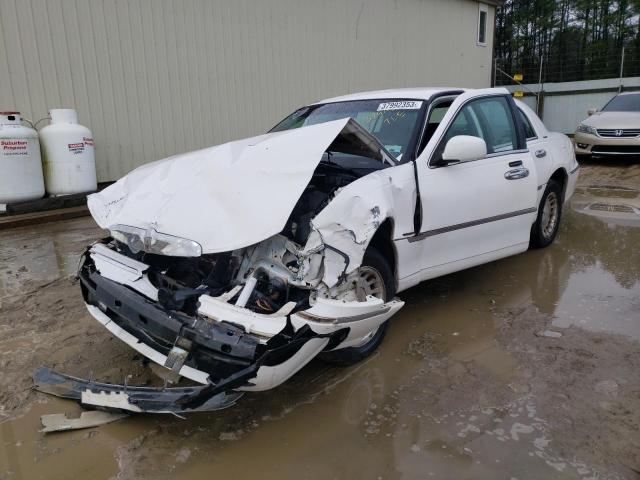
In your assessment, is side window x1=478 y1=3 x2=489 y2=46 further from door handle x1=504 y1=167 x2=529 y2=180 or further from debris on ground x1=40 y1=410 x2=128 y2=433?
debris on ground x1=40 y1=410 x2=128 y2=433

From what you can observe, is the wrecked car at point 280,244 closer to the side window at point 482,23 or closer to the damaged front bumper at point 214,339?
the damaged front bumper at point 214,339

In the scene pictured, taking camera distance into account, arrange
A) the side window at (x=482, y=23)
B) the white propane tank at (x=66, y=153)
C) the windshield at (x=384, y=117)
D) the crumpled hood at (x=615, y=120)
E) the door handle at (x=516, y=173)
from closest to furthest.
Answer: the windshield at (x=384, y=117) → the door handle at (x=516, y=173) → the white propane tank at (x=66, y=153) → the crumpled hood at (x=615, y=120) → the side window at (x=482, y=23)

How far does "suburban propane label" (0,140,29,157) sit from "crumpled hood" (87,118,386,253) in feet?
14.3

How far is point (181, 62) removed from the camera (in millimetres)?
9180

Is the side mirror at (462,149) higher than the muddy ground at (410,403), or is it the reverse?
the side mirror at (462,149)

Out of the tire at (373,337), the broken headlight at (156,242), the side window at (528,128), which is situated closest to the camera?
the broken headlight at (156,242)

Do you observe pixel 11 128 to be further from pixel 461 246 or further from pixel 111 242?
pixel 461 246

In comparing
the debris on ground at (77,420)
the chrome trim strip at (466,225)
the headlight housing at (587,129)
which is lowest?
the debris on ground at (77,420)

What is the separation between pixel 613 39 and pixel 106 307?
3227 centimetres

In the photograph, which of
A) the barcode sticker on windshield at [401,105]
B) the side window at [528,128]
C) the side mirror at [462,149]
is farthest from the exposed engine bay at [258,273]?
the side window at [528,128]

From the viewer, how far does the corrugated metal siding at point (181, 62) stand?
7.77 metres

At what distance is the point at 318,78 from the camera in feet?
37.4

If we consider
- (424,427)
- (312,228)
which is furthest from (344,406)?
(312,228)

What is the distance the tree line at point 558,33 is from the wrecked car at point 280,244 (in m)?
22.3
